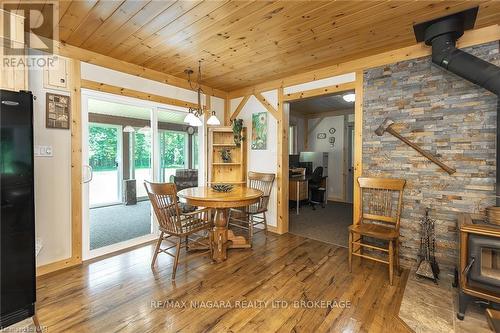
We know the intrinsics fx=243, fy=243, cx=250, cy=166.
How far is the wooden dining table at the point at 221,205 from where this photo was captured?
107 inches

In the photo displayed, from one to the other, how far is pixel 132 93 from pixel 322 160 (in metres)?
5.11

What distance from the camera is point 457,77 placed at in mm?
2471

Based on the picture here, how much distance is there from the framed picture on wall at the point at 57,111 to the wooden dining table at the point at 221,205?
59.1 inches

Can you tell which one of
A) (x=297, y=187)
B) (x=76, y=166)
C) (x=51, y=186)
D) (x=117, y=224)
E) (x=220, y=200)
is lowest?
(x=117, y=224)

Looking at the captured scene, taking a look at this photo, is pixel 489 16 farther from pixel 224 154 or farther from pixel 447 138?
pixel 224 154

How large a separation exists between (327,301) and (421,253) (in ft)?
4.41

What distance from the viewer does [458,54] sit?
224cm

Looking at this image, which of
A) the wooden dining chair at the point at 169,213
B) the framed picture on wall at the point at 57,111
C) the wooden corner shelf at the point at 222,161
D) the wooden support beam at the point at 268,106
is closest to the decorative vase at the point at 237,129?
the wooden corner shelf at the point at 222,161

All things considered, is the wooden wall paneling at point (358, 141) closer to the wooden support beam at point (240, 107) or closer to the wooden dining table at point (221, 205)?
the wooden dining table at point (221, 205)

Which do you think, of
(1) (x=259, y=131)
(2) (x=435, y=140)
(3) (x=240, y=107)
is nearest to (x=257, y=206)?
(1) (x=259, y=131)

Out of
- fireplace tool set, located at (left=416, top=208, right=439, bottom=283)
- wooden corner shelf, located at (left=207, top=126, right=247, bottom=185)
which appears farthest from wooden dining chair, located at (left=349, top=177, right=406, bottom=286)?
wooden corner shelf, located at (left=207, top=126, right=247, bottom=185)

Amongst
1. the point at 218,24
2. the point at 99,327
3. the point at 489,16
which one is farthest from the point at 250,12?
the point at 99,327

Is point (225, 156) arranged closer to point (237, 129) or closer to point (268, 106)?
point (237, 129)

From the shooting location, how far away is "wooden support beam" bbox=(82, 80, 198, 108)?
295 cm
